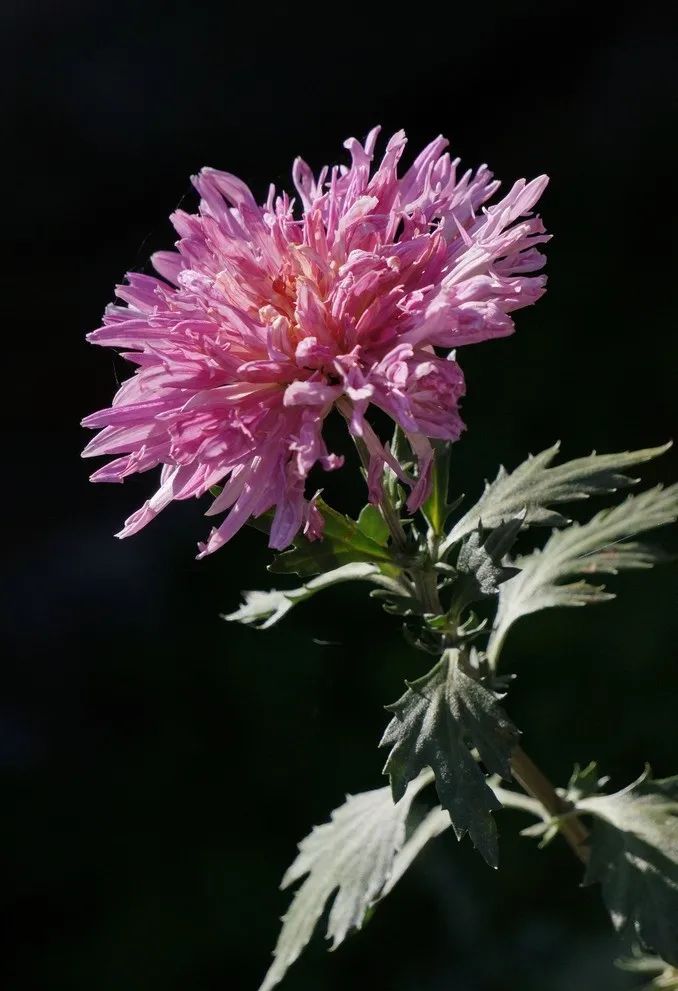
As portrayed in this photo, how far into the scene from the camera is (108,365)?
225cm

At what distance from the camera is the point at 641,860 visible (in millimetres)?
897

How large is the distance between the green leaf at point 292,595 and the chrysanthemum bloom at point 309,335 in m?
0.11

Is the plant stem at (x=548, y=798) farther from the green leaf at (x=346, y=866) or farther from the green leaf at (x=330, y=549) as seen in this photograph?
the green leaf at (x=330, y=549)

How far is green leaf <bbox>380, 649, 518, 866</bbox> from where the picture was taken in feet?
2.42

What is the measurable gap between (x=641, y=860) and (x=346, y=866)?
24 centimetres

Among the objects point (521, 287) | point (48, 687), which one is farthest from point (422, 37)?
point (521, 287)

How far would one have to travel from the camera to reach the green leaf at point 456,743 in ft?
2.42

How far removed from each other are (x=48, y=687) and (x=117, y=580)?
239mm

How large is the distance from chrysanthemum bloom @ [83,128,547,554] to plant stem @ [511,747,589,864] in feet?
1.06

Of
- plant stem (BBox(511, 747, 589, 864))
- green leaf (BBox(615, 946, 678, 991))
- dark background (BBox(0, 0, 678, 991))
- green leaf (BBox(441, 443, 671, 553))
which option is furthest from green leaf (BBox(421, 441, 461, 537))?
dark background (BBox(0, 0, 678, 991))

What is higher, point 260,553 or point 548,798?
point 260,553

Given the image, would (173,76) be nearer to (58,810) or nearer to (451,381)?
(58,810)

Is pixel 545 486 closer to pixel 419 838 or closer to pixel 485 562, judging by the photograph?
pixel 485 562

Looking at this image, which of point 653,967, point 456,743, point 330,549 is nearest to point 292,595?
point 330,549
